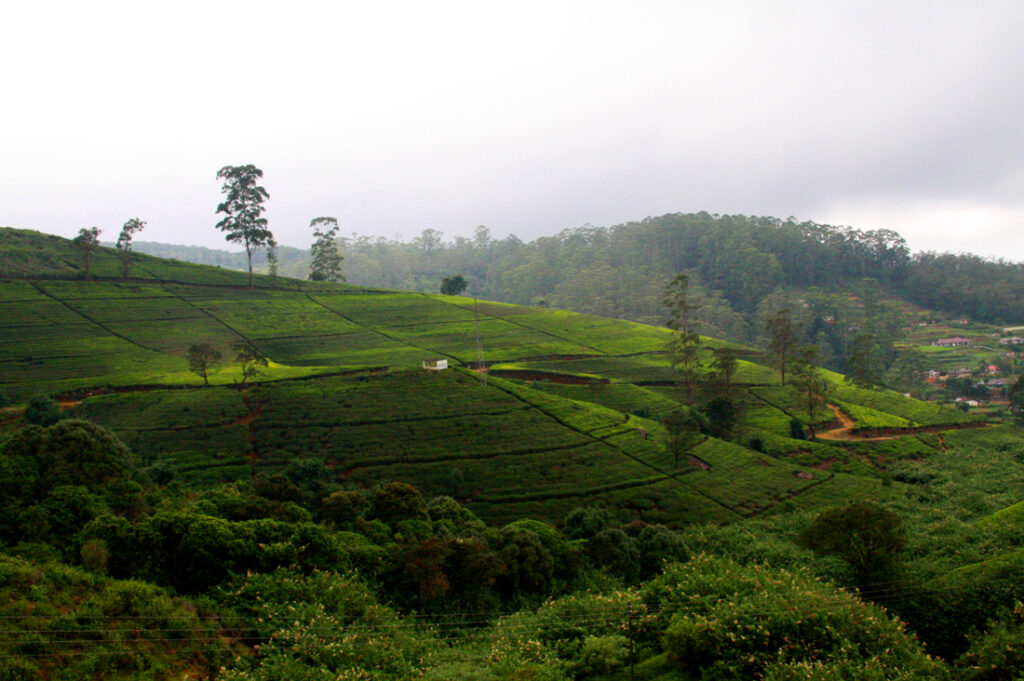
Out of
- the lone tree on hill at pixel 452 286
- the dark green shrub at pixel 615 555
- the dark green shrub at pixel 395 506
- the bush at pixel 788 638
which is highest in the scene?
the lone tree on hill at pixel 452 286

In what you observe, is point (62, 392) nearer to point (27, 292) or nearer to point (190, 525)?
point (27, 292)

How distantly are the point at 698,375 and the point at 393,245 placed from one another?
132471 mm

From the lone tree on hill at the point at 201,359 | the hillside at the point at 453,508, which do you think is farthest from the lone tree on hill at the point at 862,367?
the lone tree on hill at the point at 201,359

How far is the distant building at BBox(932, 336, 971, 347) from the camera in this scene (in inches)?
3851

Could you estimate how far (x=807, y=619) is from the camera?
1412 cm

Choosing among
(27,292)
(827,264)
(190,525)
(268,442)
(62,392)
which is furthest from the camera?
(827,264)

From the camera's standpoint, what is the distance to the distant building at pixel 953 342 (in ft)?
321

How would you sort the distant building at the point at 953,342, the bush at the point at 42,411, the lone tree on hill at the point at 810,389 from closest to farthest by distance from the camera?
the bush at the point at 42,411 < the lone tree on hill at the point at 810,389 < the distant building at the point at 953,342

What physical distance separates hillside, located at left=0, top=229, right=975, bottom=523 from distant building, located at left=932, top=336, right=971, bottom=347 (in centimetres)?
4966

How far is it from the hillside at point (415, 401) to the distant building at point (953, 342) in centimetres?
4966

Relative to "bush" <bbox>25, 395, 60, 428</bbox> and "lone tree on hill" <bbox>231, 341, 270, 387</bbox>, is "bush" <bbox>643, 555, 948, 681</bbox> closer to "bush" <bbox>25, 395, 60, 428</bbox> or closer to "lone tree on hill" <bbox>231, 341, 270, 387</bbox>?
"bush" <bbox>25, 395, 60, 428</bbox>

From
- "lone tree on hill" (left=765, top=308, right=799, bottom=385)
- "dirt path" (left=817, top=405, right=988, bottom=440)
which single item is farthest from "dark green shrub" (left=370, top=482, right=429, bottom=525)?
"lone tree on hill" (left=765, top=308, right=799, bottom=385)

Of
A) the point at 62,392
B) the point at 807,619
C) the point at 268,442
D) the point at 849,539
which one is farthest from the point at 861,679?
the point at 62,392

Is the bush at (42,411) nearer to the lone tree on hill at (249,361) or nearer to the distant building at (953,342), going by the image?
the lone tree on hill at (249,361)
